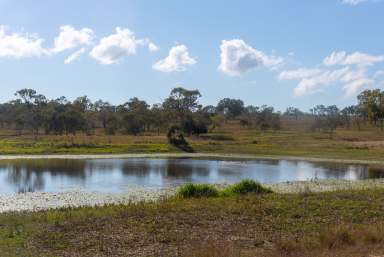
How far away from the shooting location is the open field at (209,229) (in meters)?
11.8

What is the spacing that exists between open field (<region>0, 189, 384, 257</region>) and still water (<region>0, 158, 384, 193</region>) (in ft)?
40.3

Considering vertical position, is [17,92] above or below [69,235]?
above

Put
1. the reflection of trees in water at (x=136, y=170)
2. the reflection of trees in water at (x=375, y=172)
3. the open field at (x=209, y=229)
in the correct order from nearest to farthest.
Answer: the open field at (x=209, y=229), the reflection of trees in water at (x=136, y=170), the reflection of trees in water at (x=375, y=172)

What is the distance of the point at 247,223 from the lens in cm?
1586

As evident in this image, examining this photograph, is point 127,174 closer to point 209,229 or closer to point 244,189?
point 244,189

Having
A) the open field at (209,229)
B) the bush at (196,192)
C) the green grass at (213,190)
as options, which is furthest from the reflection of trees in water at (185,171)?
the open field at (209,229)

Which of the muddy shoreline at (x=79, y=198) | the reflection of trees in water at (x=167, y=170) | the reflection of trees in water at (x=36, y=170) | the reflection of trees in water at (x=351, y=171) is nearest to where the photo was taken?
the muddy shoreline at (x=79, y=198)

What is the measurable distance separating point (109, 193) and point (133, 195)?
241 centimetres

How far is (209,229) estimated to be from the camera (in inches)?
586

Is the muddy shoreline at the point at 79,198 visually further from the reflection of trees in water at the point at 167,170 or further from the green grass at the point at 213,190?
the reflection of trees in water at the point at 167,170

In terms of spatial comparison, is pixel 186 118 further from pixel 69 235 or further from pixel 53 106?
pixel 69 235

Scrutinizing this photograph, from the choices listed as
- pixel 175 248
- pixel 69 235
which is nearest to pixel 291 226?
pixel 175 248

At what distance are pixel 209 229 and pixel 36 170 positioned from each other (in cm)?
3140

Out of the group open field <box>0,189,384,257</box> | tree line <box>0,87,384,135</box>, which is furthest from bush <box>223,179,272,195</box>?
tree line <box>0,87,384,135</box>
